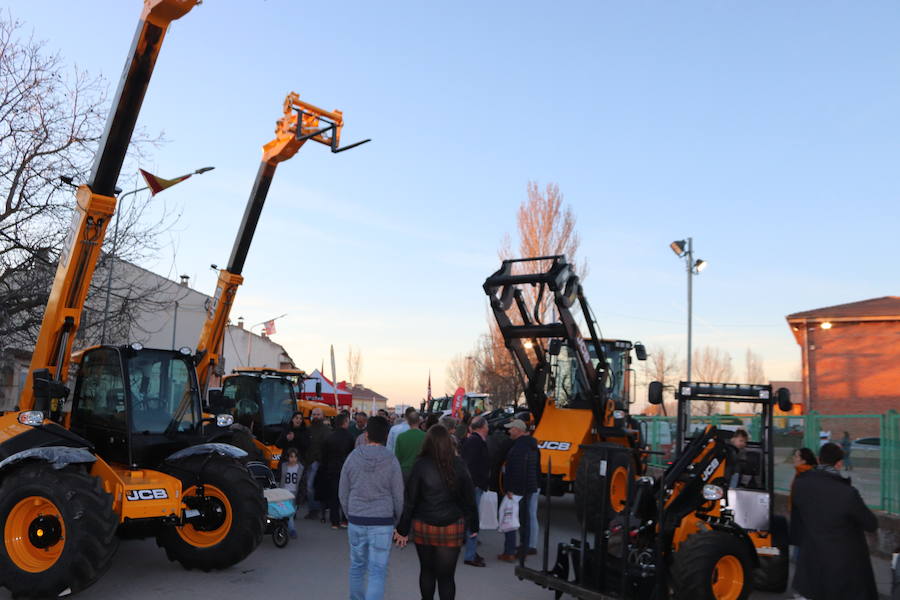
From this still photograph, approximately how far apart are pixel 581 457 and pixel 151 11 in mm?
8836

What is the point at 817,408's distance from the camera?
115ft

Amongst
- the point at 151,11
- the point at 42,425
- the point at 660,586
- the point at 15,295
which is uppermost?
the point at 151,11

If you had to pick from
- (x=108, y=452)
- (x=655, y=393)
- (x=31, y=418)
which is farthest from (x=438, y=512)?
(x=655, y=393)

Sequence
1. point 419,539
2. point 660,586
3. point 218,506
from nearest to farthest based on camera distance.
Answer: point 419,539
point 660,586
point 218,506

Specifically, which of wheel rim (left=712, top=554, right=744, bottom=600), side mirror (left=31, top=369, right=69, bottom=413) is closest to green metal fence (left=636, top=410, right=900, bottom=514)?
wheel rim (left=712, top=554, right=744, bottom=600)

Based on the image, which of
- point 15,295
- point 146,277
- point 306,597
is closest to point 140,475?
point 306,597

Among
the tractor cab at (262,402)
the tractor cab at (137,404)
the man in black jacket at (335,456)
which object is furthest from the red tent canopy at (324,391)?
the tractor cab at (137,404)

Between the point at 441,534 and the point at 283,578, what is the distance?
10.7 ft

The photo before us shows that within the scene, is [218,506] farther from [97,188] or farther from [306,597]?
[97,188]

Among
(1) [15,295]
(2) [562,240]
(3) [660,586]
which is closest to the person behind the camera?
(3) [660,586]

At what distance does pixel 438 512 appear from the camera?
5945 millimetres

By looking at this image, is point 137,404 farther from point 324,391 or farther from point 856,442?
point 324,391

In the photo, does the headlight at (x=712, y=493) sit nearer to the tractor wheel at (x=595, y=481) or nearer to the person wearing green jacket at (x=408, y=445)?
the tractor wheel at (x=595, y=481)

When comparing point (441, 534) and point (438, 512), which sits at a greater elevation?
point (438, 512)
